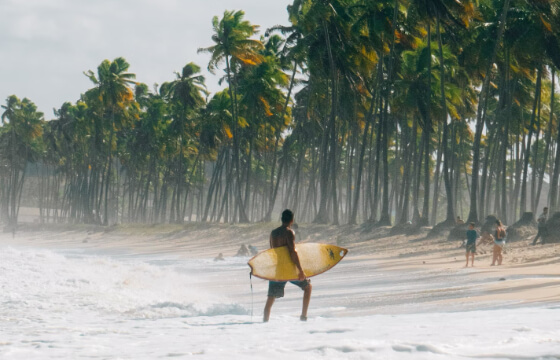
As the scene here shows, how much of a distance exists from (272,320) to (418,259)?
12.6m

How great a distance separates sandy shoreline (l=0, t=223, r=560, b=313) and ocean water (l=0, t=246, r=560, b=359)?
0.46ft

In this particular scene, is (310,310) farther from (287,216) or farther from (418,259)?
(418,259)

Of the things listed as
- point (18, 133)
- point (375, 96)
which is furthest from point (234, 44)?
point (18, 133)

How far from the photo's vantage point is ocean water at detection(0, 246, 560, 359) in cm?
711

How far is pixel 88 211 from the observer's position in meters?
73.4

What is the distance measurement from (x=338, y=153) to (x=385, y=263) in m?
33.1

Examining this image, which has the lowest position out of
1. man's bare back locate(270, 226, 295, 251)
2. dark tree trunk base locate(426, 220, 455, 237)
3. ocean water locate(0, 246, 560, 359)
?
ocean water locate(0, 246, 560, 359)

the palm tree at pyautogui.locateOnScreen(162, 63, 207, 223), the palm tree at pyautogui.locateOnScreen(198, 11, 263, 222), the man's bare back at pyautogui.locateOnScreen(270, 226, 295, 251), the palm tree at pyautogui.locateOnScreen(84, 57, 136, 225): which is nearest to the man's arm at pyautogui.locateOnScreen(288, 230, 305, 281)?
the man's bare back at pyautogui.locateOnScreen(270, 226, 295, 251)

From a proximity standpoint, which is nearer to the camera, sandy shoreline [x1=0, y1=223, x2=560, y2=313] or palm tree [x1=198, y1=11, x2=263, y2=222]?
sandy shoreline [x1=0, y1=223, x2=560, y2=313]

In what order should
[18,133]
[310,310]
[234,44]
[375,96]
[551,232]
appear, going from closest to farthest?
[310,310] → [551,232] → [375,96] → [234,44] → [18,133]

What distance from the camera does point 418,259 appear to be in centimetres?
2228

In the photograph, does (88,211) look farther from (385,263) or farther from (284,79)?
(385,263)

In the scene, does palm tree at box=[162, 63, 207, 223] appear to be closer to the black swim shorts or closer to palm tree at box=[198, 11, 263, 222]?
palm tree at box=[198, 11, 263, 222]

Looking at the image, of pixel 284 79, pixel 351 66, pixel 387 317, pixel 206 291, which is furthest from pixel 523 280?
pixel 284 79
